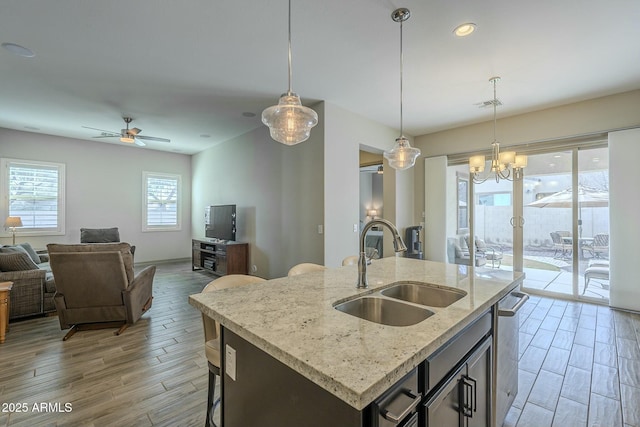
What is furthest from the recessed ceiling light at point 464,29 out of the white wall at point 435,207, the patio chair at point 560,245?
the patio chair at point 560,245

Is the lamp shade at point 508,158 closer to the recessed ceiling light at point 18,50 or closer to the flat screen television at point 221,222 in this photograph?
the flat screen television at point 221,222

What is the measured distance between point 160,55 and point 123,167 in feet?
16.5

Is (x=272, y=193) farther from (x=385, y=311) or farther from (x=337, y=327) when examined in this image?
(x=337, y=327)

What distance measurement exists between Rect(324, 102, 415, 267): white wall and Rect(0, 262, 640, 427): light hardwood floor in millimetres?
2117

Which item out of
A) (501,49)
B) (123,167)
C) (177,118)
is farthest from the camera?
(123,167)

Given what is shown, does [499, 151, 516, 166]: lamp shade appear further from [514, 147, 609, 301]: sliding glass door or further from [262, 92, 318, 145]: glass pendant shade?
[262, 92, 318, 145]: glass pendant shade

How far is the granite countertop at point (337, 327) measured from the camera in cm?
77

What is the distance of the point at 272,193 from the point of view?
16.4ft

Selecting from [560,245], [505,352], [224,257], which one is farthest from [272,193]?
[560,245]

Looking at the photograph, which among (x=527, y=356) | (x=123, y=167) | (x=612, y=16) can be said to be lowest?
(x=527, y=356)

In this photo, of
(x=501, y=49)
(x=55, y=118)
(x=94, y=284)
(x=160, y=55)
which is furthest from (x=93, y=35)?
(x=501, y=49)

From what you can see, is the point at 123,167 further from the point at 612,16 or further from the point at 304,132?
the point at 612,16

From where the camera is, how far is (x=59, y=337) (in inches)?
118

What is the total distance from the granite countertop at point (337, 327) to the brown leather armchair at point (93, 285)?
2.23 metres
